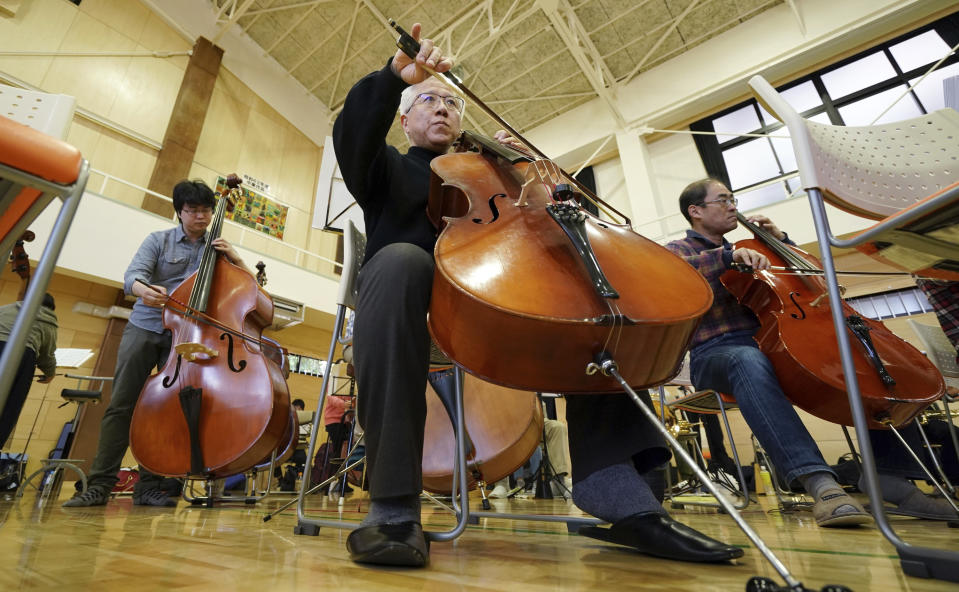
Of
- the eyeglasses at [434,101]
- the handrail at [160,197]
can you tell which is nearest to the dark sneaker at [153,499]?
the eyeglasses at [434,101]

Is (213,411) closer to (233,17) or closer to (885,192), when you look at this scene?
(885,192)

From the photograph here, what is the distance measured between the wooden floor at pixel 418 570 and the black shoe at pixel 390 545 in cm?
2

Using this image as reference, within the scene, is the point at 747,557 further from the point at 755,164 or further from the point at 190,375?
the point at 755,164

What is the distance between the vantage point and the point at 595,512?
34.9 inches

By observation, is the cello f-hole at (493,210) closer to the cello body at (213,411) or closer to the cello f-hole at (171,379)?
the cello body at (213,411)

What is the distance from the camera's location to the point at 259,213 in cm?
785

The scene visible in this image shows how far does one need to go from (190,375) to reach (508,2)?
23.8ft

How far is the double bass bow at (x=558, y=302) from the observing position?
0.68 m

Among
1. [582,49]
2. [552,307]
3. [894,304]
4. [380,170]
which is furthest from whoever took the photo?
[582,49]

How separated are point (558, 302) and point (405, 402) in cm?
33

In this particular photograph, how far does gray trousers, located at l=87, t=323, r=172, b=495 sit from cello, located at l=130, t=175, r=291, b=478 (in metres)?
0.46

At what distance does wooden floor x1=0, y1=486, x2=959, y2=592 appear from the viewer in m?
0.56

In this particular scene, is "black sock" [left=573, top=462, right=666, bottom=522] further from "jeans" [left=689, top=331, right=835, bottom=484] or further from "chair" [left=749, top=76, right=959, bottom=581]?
"jeans" [left=689, top=331, right=835, bottom=484]

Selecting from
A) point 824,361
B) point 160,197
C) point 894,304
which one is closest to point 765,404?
point 824,361
